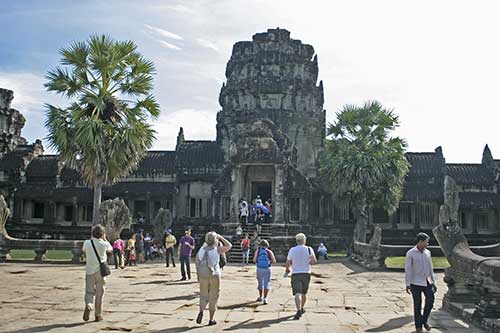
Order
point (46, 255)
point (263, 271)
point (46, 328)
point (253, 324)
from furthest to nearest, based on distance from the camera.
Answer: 1. point (46, 255)
2. point (263, 271)
3. point (253, 324)
4. point (46, 328)

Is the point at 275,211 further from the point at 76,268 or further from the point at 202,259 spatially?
the point at 202,259

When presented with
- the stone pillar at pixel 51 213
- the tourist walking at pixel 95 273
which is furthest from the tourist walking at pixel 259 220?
the stone pillar at pixel 51 213

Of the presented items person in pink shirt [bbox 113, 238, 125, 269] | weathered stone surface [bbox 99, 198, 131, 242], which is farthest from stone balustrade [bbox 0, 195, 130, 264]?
person in pink shirt [bbox 113, 238, 125, 269]

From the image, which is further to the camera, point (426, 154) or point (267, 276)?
point (426, 154)

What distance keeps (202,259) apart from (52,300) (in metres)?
4.46

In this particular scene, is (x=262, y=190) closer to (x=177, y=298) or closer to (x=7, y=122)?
(x=177, y=298)

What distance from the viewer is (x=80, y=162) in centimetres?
1992

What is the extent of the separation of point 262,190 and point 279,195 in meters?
4.31

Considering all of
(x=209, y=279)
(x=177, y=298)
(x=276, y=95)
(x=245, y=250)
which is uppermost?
(x=276, y=95)

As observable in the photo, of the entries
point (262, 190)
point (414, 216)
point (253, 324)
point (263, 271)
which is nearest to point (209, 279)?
A: point (253, 324)

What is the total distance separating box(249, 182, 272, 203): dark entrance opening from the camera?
1282 inches

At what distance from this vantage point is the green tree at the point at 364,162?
1138 inches

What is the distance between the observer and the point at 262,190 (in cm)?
3331

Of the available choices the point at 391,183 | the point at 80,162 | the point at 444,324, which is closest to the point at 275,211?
the point at 391,183
